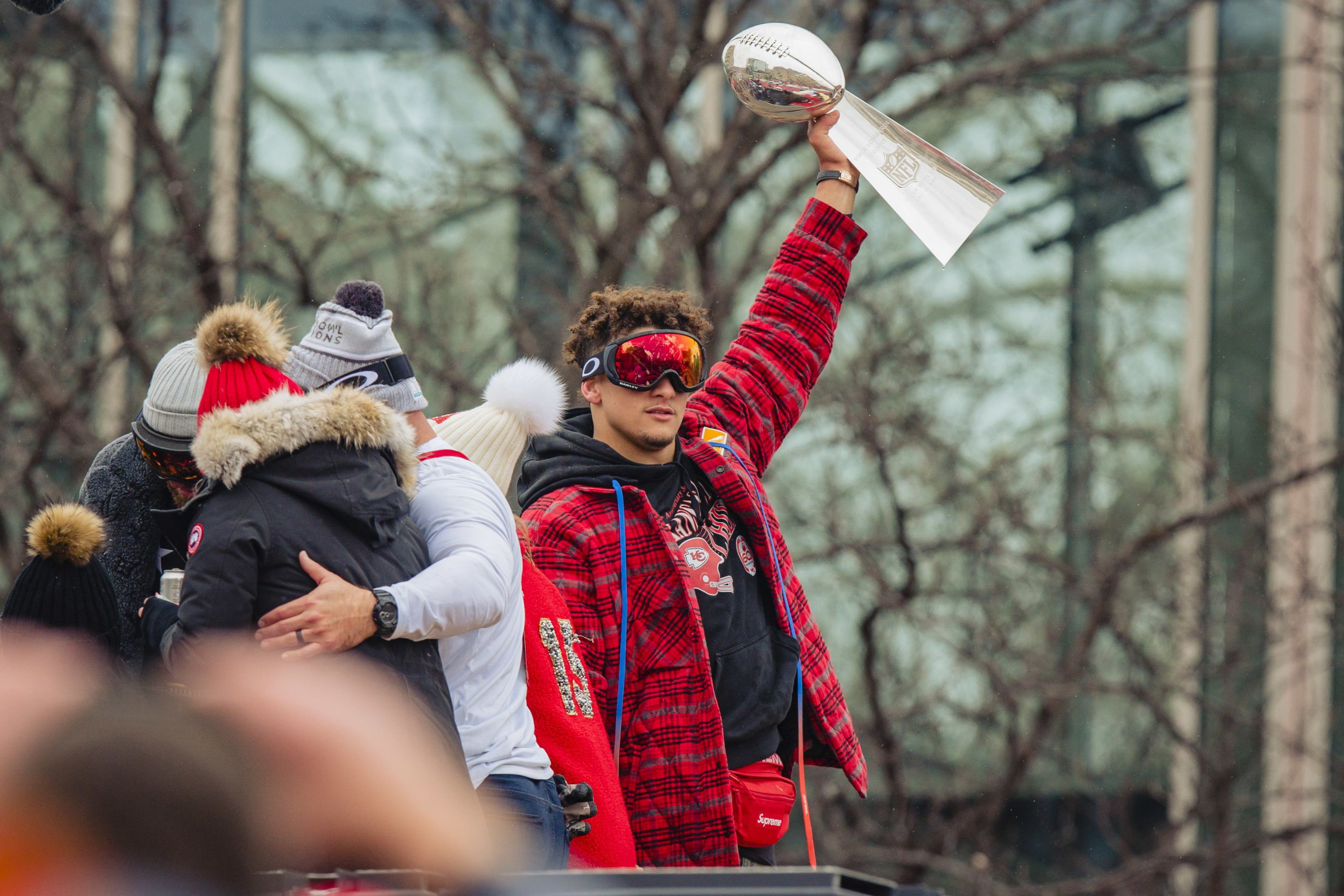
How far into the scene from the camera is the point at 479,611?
248 centimetres

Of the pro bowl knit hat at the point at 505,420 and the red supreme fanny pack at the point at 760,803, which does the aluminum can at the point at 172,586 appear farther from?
the red supreme fanny pack at the point at 760,803

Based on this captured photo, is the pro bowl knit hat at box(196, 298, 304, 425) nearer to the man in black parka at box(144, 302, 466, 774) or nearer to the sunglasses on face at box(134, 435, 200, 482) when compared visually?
the man in black parka at box(144, 302, 466, 774)

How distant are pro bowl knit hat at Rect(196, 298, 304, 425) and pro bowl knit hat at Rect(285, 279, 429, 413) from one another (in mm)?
171

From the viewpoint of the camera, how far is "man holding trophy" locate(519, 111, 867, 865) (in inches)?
129

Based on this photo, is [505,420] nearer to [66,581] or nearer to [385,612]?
[385,612]

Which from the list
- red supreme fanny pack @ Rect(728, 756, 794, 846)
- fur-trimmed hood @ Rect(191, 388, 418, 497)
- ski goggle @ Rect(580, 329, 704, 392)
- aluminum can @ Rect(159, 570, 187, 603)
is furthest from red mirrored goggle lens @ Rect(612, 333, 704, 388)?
aluminum can @ Rect(159, 570, 187, 603)

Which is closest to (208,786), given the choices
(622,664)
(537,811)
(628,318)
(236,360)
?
(236,360)

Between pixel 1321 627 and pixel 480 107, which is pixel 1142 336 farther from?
pixel 480 107

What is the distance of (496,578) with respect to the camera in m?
2.54

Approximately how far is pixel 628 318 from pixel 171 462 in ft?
4.04

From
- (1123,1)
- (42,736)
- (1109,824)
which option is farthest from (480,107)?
(42,736)

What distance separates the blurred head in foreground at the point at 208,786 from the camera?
41.9 inches

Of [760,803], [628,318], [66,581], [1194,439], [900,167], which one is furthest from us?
[1194,439]

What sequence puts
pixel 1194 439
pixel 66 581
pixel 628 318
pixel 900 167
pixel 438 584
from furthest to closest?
pixel 1194 439, pixel 900 167, pixel 628 318, pixel 438 584, pixel 66 581
